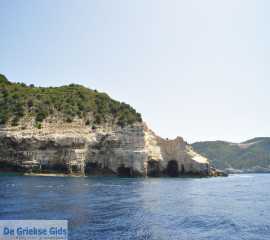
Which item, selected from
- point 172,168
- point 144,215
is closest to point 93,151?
point 172,168

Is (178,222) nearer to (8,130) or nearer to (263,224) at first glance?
(263,224)

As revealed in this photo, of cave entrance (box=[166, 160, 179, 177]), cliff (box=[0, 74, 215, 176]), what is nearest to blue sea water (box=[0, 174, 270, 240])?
cliff (box=[0, 74, 215, 176])

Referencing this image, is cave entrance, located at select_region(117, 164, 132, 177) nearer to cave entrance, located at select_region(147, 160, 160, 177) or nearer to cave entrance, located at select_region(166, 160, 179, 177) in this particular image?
cave entrance, located at select_region(147, 160, 160, 177)

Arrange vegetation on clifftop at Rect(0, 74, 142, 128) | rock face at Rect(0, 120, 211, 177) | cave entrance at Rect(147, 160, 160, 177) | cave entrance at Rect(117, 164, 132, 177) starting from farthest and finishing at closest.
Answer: vegetation on clifftop at Rect(0, 74, 142, 128), cave entrance at Rect(147, 160, 160, 177), cave entrance at Rect(117, 164, 132, 177), rock face at Rect(0, 120, 211, 177)

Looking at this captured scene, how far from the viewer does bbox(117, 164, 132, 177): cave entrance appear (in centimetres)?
8431

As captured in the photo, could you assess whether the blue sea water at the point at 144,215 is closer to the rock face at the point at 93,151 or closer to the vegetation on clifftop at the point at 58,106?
the rock face at the point at 93,151

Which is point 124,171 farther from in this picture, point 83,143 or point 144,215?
point 144,215

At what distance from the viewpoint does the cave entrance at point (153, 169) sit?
87.8m

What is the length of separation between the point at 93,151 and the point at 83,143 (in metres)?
3.11

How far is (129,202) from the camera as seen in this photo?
117ft

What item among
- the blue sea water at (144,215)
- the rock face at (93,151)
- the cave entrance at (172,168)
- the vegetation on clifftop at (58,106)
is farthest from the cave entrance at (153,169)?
the blue sea water at (144,215)

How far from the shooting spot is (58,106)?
325 ft

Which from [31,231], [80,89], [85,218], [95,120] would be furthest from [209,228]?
[80,89]

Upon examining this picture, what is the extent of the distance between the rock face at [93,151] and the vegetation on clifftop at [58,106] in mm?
3954
